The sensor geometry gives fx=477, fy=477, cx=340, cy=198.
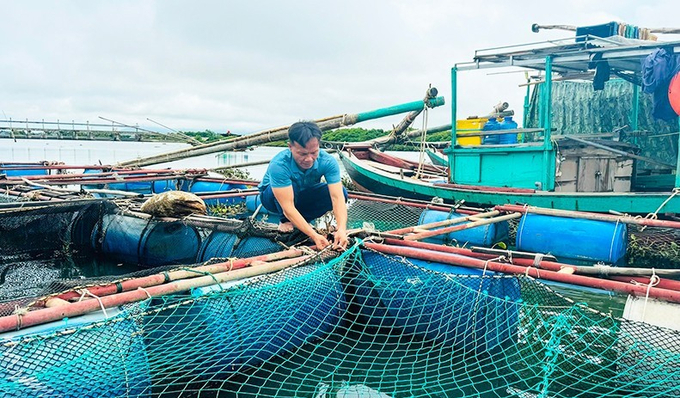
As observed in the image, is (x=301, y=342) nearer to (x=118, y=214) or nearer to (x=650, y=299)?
(x=650, y=299)

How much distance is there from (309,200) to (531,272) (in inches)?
88.2

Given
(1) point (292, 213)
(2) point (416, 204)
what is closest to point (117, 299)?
(1) point (292, 213)

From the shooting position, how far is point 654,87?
722 cm

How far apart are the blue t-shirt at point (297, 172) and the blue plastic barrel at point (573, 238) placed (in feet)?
10.7

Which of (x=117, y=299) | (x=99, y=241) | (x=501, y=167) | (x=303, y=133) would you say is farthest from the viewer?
(x=501, y=167)

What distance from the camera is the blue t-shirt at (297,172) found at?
13.2ft

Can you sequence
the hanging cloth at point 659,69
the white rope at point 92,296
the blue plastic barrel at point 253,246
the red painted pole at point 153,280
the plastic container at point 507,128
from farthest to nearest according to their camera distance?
the plastic container at point 507,128 < the hanging cloth at point 659,69 < the blue plastic barrel at point 253,246 < the red painted pole at point 153,280 < the white rope at point 92,296

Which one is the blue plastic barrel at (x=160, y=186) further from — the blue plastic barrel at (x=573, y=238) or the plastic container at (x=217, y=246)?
the blue plastic barrel at (x=573, y=238)

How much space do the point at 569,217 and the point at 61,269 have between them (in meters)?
6.76

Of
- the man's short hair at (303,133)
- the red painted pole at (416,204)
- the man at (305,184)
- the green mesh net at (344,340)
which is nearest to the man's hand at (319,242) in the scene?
the man at (305,184)

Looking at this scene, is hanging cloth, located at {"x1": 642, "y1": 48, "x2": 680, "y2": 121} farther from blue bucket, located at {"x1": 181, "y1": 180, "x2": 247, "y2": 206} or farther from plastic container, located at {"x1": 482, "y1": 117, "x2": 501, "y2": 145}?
blue bucket, located at {"x1": 181, "y1": 180, "x2": 247, "y2": 206}

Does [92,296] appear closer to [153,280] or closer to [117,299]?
[117,299]

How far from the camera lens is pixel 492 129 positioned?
31.4 ft

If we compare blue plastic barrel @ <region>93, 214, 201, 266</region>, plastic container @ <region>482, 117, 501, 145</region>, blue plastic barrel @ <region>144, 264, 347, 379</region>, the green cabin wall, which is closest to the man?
blue plastic barrel @ <region>144, 264, 347, 379</region>
